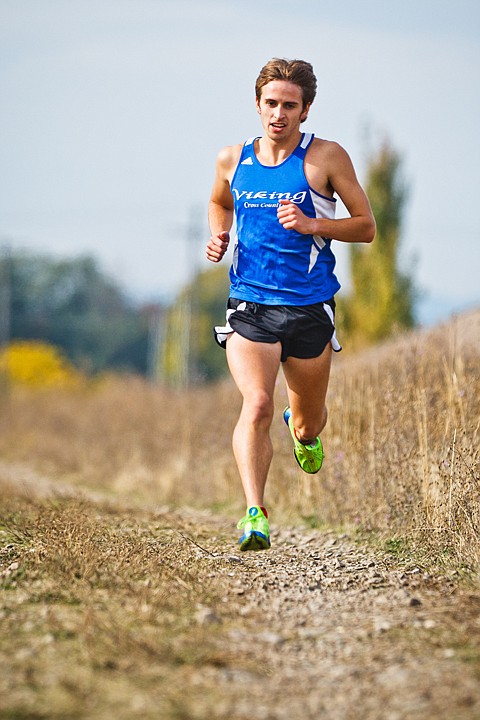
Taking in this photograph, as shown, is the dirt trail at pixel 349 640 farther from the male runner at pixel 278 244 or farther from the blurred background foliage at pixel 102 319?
the blurred background foliage at pixel 102 319

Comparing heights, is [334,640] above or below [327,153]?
below

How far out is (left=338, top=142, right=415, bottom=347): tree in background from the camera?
25.1 metres

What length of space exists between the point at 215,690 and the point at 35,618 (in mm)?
977

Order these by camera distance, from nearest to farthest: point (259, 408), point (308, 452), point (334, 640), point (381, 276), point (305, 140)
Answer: point (334, 640) → point (259, 408) → point (305, 140) → point (308, 452) → point (381, 276)

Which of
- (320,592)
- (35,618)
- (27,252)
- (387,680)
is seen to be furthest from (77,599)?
(27,252)

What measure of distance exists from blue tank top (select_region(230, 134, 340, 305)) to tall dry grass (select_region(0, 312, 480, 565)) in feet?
3.75

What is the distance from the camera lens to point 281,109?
5.53 metres

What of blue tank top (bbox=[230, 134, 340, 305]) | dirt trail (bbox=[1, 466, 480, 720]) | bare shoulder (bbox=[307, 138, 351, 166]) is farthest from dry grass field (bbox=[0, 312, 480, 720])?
bare shoulder (bbox=[307, 138, 351, 166])

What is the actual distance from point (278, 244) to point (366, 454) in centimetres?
245

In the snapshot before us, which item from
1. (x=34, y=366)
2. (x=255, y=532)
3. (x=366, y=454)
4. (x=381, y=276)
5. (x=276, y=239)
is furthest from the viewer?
(x=34, y=366)

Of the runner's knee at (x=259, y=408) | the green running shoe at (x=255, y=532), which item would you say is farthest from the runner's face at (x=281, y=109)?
the green running shoe at (x=255, y=532)

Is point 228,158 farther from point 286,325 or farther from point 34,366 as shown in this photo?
point 34,366

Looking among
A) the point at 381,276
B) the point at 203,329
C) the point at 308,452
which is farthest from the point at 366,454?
the point at 203,329

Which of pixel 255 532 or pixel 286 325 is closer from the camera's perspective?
pixel 255 532
